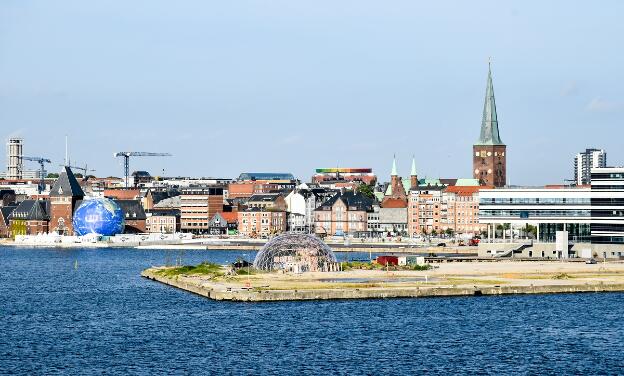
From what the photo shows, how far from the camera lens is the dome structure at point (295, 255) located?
403 ft

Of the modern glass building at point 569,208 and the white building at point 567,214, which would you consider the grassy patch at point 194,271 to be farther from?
the modern glass building at point 569,208

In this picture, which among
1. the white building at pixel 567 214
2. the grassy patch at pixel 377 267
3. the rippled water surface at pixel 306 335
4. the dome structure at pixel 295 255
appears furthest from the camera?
the white building at pixel 567 214

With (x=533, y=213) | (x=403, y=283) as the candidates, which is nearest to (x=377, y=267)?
(x=403, y=283)

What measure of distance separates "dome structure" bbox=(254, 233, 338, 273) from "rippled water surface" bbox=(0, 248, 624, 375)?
42.9 feet

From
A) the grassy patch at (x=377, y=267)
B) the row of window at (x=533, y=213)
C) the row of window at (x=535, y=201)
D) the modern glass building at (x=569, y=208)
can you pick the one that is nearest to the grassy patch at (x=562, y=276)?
the grassy patch at (x=377, y=267)

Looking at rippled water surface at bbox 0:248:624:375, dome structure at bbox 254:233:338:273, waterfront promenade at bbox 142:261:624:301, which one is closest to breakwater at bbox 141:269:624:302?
waterfront promenade at bbox 142:261:624:301

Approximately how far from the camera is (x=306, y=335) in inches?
3155

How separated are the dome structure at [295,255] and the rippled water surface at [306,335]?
42.9 ft

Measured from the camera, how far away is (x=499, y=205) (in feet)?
536

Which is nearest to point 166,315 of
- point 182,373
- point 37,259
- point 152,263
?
point 182,373

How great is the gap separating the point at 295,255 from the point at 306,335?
42.8 m

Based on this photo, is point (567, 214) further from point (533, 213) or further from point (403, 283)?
point (403, 283)

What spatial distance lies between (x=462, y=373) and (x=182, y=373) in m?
14.1

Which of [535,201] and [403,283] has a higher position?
[535,201]
